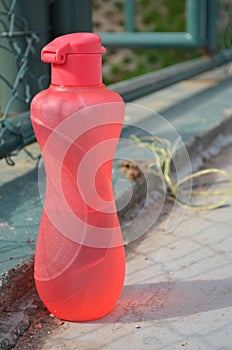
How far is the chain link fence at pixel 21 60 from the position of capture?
2254 mm

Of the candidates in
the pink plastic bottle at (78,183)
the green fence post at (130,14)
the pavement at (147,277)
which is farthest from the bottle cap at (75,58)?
the green fence post at (130,14)

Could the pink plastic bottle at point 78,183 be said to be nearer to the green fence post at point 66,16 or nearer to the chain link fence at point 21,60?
the chain link fence at point 21,60

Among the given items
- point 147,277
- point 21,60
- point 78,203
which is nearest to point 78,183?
point 78,203

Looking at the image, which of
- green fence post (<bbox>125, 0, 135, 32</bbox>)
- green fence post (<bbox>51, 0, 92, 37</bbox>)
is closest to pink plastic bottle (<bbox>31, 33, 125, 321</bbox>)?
green fence post (<bbox>51, 0, 92, 37</bbox>)

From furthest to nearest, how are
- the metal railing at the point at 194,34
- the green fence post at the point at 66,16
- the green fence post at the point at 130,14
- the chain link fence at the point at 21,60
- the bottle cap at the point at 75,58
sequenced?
the green fence post at the point at 130,14 < the metal railing at the point at 194,34 < the green fence post at the point at 66,16 < the chain link fence at the point at 21,60 < the bottle cap at the point at 75,58

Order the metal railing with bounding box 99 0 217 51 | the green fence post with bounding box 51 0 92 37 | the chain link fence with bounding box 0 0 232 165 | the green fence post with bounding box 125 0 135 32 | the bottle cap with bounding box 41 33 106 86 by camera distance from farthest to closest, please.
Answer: the green fence post with bounding box 125 0 135 32, the metal railing with bounding box 99 0 217 51, the green fence post with bounding box 51 0 92 37, the chain link fence with bounding box 0 0 232 165, the bottle cap with bounding box 41 33 106 86

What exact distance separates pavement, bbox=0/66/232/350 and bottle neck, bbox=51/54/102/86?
0.49 metres

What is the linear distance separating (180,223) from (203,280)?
0.44 m

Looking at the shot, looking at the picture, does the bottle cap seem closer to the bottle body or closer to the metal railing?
the bottle body

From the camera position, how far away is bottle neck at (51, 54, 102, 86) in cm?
144

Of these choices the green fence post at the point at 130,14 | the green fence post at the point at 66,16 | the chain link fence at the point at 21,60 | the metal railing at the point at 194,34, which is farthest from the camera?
the green fence post at the point at 130,14

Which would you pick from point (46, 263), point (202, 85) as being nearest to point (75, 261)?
point (46, 263)

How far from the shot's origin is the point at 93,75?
147 centimetres

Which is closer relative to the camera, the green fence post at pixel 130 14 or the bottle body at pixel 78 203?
the bottle body at pixel 78 203
